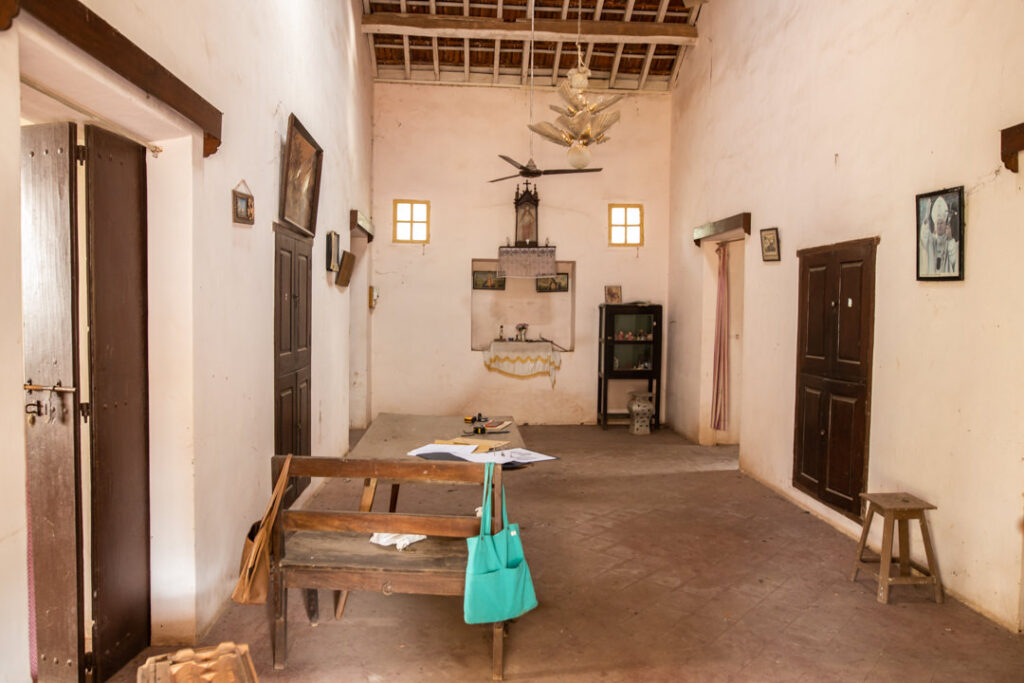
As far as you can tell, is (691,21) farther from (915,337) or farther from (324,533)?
(324,533)

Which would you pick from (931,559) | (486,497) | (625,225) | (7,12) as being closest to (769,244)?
(931,559)

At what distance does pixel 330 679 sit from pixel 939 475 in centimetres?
360

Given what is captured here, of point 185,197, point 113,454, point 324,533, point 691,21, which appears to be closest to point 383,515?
point 324,533

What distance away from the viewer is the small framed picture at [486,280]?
9.45 m

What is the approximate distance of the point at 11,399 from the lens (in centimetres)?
181

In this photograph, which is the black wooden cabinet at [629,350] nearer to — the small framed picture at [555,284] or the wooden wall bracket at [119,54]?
the small framed picture at [555,284]

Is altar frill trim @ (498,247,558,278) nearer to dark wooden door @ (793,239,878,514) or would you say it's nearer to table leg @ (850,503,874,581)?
dark wooden door @ (793,239,878,514)

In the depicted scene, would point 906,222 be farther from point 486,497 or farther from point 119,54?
→ point 119,54

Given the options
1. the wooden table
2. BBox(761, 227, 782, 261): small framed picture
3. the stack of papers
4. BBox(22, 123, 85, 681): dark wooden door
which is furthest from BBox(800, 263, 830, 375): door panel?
BBox(22, 123, 85, 681): dark wooden door

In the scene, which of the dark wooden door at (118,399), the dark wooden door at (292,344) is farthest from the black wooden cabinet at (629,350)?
the dark wooden door at (118,399)

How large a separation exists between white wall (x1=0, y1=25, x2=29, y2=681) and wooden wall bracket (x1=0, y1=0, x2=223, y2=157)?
0.49 ft

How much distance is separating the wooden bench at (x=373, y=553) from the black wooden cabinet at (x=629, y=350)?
6306 millimetres

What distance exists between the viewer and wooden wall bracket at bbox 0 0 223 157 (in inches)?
73.7

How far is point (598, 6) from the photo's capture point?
27.1 feet
